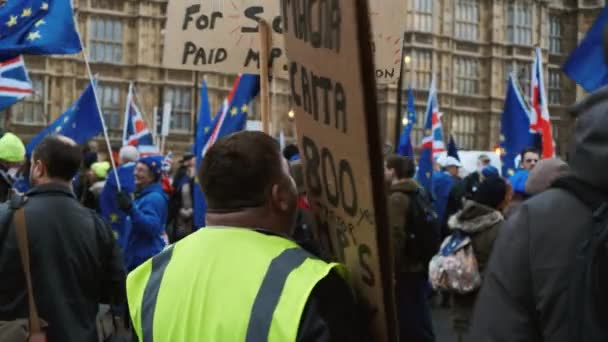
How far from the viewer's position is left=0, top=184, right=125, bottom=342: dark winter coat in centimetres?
304

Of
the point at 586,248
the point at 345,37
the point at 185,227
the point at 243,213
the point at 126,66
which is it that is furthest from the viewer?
the point at 126,66

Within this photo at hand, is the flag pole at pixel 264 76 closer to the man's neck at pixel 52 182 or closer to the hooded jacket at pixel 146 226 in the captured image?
the man's neck at pixel 52 182

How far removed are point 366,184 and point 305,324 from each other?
0.32m

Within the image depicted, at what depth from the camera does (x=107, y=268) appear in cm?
331

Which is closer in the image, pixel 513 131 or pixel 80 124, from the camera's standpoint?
pixel 80 124

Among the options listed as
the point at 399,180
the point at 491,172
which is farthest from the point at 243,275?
the point at 491,172

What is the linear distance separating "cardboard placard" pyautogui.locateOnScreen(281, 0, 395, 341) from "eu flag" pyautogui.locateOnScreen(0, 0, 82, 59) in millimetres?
4123

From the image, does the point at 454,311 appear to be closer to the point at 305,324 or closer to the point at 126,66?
the point at 305,324

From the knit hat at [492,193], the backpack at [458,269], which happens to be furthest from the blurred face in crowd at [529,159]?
the backpack at [458,269]

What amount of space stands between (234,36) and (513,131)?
A: 6.86 m

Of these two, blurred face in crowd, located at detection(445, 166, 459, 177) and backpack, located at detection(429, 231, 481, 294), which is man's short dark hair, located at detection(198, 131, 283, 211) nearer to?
backpack, located at detection(429, 231, 481, 294)

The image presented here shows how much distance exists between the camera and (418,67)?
83.8ft

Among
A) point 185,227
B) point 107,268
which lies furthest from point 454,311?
point 185,227

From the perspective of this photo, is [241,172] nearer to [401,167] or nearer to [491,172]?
[401,167]
